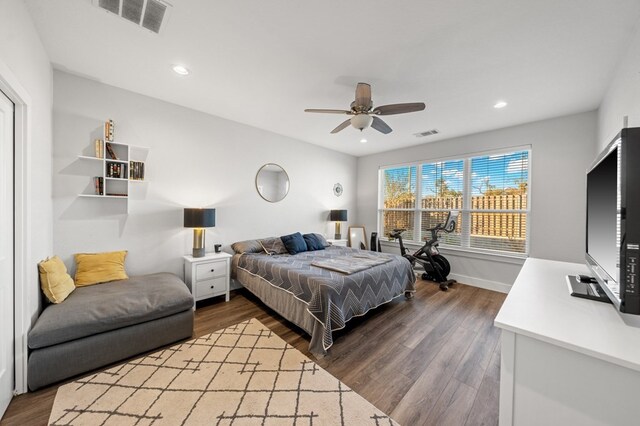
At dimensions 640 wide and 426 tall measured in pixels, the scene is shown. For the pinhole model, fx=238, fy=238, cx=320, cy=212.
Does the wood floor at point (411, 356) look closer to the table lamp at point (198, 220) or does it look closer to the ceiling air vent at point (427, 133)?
the table lamp at point (198, 220)

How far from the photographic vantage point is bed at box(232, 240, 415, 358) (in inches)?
88.7

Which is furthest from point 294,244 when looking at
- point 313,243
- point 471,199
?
point 471,199

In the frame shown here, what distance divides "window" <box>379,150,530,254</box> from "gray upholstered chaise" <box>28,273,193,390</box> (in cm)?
441

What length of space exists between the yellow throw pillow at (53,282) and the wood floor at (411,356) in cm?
72

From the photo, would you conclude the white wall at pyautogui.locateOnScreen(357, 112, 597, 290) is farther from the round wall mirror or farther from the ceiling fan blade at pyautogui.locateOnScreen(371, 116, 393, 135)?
the round wall mirror

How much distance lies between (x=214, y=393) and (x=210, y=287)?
1.69 m

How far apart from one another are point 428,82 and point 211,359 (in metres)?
3.45

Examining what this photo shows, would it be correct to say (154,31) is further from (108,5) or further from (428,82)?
(428,82)

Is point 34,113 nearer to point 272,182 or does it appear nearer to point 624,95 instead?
point 272,182

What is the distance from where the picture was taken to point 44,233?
2.21 m

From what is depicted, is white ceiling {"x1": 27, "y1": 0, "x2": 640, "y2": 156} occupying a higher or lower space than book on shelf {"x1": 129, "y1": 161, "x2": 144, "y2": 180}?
higher

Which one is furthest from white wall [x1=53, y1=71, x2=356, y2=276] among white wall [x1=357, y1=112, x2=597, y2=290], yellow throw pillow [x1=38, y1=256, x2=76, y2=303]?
white wall [x1=357, y1=112, x2=597, y2=290]

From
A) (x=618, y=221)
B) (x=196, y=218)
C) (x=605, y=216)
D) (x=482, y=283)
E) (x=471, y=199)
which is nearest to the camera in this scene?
(x=618, y=221)

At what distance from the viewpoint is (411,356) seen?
2184 millimetres
